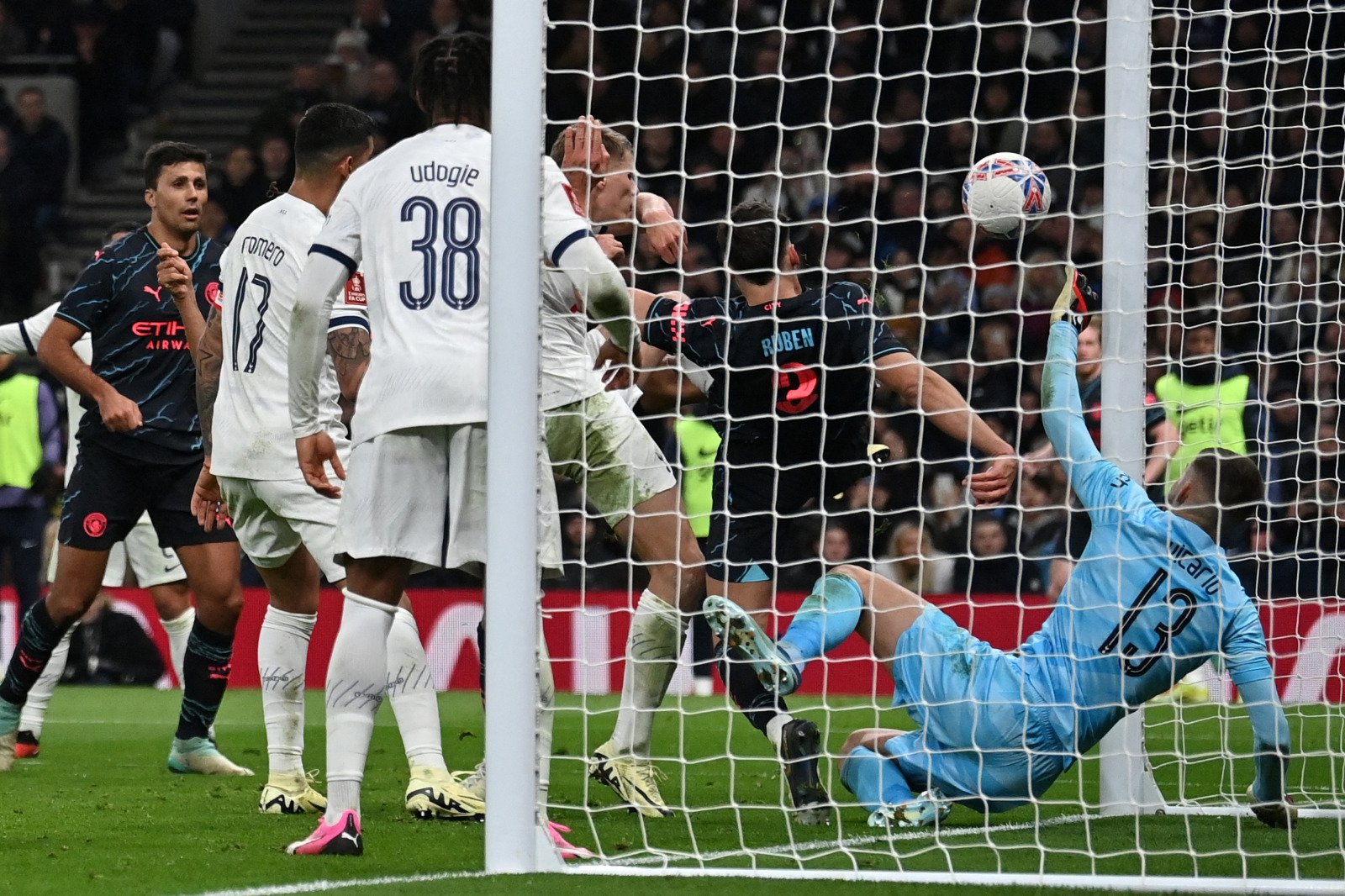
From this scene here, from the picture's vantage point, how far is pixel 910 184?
1119 centimetres

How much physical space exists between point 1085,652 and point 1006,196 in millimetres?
1304

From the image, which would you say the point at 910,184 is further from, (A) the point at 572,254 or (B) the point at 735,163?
(A) the point at 572,254

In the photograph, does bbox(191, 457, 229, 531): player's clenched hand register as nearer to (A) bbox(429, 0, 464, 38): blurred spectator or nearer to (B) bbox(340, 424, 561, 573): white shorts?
(B) bbox(340, 424, 561, 573): white shorts

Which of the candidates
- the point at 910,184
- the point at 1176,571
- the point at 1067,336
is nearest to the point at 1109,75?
the point at 1067,336

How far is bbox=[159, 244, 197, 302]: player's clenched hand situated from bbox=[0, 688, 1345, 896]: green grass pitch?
1.72 metres

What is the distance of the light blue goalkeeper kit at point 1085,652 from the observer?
14.0 ft

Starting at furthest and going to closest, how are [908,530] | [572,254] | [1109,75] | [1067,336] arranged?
[908,530] → [1109,75] → [1067,336] → [572,254]

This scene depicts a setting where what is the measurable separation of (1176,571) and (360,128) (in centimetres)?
267

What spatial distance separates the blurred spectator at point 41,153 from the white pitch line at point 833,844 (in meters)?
13.0

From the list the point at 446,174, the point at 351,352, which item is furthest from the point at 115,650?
the point at 446,174

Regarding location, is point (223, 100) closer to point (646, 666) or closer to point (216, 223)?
point (216, 223)

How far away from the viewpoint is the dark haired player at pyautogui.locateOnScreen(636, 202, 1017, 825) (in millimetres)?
4934

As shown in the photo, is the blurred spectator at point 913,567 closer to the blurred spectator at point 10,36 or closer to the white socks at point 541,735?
the white socks at point 541,735

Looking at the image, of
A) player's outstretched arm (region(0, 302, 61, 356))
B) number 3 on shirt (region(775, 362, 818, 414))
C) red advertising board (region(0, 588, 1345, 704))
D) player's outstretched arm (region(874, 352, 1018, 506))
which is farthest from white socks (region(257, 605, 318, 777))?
red advertising board (region(0, 588, 1345, 704))
